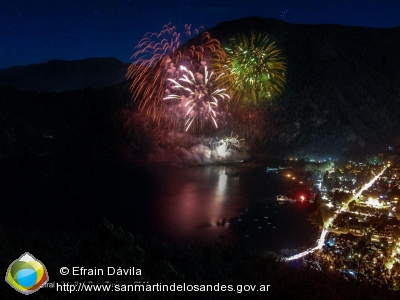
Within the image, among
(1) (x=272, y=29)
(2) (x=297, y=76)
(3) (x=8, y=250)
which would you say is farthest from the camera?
(1) (x=272, y=29)

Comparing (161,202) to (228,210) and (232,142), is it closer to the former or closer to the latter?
(228,210)

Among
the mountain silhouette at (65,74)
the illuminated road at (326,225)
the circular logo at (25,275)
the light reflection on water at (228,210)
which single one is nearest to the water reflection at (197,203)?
the light reflection on water at (228,210)

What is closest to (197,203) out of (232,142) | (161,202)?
(161,202)

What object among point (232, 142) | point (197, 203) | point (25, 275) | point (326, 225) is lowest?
point (197, 203)

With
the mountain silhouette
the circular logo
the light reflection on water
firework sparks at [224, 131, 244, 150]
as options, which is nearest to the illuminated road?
the light reflection on water

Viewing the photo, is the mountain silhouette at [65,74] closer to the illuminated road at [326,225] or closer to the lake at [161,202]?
the lake at [161,202]

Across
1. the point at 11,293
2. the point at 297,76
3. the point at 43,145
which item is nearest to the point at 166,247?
the point at 11,293

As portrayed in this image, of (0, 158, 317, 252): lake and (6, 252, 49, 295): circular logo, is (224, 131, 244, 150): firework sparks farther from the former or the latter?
(6, 252, 49, 295): circular logo

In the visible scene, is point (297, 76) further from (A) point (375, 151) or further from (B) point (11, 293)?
(B) point (11, 293)
